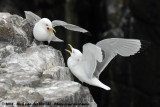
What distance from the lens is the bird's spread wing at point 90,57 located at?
426 centimetres

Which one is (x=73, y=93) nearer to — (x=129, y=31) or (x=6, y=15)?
(x=6, y=15)

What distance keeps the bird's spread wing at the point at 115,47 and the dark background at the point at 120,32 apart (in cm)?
335

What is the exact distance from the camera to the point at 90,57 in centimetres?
446

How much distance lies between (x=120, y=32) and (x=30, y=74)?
5.51m

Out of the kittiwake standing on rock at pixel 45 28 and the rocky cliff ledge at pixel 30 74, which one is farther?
the kittiwake standing on rock at pixel 45 28

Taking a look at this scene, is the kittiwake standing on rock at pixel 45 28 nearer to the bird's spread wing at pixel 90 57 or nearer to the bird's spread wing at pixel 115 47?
the bird's spread wing at pixel 115 47

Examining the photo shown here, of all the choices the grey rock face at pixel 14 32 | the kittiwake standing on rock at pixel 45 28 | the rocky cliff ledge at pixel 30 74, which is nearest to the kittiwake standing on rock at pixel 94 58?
the rocky cliff ledge at pixel 30 74

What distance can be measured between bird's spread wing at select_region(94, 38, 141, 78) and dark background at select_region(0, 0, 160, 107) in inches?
132

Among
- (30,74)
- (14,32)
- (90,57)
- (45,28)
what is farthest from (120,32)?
(30,74)

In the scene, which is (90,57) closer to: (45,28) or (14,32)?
(45,28)

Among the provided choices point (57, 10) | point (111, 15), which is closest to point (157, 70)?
point (111, 15)

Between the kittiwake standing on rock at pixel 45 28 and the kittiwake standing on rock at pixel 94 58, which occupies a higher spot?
the kittiwake standing on rock at pixel 45 28

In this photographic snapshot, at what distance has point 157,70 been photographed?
29.2 ft

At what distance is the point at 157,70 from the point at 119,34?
1.46 meters
